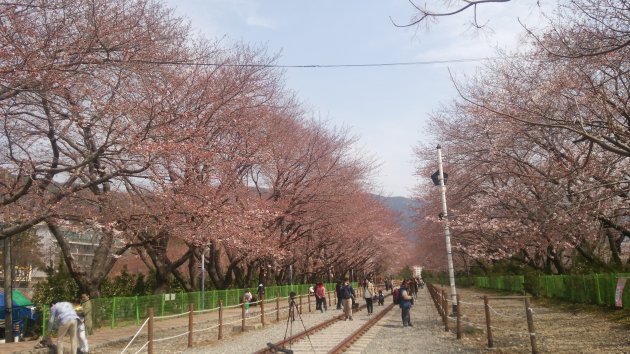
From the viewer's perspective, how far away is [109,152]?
13.6m

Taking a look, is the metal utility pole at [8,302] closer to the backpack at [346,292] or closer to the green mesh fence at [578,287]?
the backpack at [346,292]

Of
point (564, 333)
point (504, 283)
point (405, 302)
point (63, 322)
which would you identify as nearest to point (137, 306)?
point (63, 322)

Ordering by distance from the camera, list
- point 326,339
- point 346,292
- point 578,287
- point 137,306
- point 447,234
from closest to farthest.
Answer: point 326,339, point 447,234, point 137,306, point 346,292, point 578,287

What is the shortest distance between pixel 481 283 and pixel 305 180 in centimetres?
3983

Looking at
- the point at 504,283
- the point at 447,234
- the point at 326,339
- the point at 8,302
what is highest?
the point at 447,234

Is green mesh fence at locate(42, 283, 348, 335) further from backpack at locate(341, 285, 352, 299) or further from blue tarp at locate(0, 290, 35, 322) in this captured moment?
backpack at locate(341, 285, 352, 299)

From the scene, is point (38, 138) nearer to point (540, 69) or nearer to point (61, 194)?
point (61, 194)

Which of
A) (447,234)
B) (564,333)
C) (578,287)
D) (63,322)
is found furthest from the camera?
(578,287)

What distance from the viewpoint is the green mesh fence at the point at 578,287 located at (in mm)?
19375

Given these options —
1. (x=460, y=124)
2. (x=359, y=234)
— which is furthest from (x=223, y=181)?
(x=359, y=234)

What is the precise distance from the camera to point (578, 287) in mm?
24141

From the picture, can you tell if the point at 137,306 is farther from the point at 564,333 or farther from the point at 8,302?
the point at 564,333

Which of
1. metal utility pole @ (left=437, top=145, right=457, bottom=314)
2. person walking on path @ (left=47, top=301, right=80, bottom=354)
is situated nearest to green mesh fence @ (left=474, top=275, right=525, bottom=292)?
metal utility pole @ (left=437, top=145, right=457, bottom=314)

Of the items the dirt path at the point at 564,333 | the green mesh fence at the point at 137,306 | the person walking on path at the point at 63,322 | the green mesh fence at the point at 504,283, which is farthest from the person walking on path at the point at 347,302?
the green mesh fence at the point at 504,283
